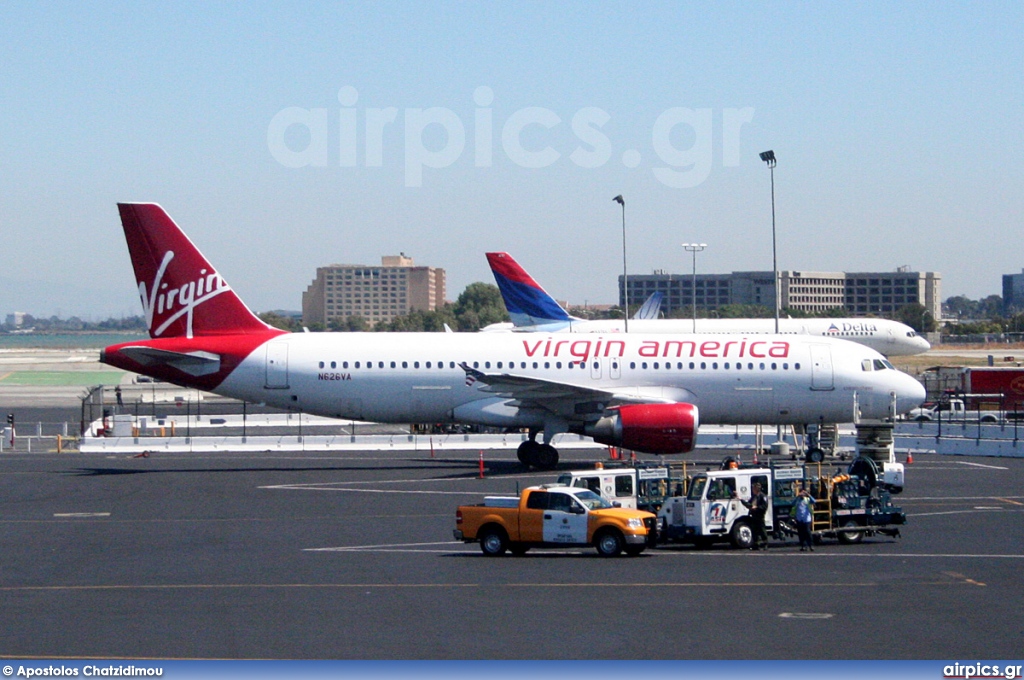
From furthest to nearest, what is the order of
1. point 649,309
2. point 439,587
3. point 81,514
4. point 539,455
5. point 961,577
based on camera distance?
point 649,309 → point 539,455 → point 81,514 → point 961,577 → point 439,587

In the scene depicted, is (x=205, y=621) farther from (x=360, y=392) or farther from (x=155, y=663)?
(x=360, y=392)

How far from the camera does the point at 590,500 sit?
2364 centimetres

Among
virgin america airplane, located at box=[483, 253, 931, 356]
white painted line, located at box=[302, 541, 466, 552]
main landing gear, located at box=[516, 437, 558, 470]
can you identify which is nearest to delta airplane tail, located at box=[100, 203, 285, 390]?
main landing gear, located at box=[516, 437, 558, 470]

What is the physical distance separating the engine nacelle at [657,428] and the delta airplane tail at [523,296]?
128ft

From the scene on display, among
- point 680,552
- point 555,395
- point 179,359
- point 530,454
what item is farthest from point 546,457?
point 680,552

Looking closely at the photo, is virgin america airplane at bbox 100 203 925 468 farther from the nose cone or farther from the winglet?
the winglet

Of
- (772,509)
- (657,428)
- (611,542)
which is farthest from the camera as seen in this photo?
(657,428)

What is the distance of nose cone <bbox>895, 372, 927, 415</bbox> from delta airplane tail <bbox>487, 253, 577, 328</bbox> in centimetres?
3675

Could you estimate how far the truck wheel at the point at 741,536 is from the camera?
2436cm

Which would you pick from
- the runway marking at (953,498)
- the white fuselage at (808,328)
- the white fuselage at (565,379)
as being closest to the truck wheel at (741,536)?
the runway marking at (953,498)

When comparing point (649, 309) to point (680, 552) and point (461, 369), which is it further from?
point (680, 552)

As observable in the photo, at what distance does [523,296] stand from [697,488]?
52916 mm

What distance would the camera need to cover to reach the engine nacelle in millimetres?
37188

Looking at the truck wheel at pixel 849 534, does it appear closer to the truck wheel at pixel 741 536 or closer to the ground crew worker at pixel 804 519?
the ground crew worker at pixel 804 519
